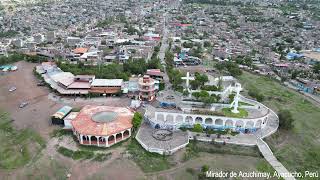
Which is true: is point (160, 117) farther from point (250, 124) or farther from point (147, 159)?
point (250, 124)

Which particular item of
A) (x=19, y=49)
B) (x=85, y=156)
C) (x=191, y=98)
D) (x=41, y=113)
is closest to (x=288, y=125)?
(x=191, y=98)

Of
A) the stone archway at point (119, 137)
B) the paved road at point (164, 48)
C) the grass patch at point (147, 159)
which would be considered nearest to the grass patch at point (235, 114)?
the grass patch at point (147, 159)

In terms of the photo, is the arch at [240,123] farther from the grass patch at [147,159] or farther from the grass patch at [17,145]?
the grass patch at [17,145]

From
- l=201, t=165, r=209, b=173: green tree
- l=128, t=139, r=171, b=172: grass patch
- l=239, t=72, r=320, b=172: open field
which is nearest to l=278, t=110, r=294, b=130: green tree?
l=239, t=72, r=320, b=172: open field

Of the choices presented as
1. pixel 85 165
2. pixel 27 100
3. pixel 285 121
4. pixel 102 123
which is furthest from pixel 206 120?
pixel 27 100

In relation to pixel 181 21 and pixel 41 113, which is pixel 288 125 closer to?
pixel 41 113

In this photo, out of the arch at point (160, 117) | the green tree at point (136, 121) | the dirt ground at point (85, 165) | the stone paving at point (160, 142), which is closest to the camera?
the dirt ground at point (85, 165)

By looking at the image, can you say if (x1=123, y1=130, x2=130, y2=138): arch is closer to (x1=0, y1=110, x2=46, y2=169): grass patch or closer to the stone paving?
the stone paving

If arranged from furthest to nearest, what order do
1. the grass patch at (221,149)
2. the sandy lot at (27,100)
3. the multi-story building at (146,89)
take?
1. the multi-story building at (146,89)
2. the sandy lot at (27,100)
3. the grass patch at (221,149)
